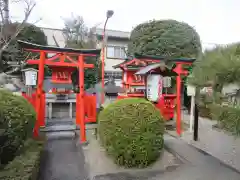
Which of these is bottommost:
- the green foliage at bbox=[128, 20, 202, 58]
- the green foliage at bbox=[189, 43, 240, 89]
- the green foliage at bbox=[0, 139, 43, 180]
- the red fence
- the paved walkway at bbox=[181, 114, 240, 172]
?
the paved walkway at bbox=[181, 114, 240, 172]

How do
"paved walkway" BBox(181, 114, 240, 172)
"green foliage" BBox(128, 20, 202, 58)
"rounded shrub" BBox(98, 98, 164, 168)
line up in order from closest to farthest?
1. "rounded shrub" BBox(98, 98, 164, 168)
2. "paved walkway" BBox(181, 114, 240, 172)
3. "green foliage" BBox(128, 20, 202, 58)

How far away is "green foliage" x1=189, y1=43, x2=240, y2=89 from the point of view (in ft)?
8.02

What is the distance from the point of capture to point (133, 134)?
3781mm

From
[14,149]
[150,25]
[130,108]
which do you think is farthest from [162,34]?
[14,149]

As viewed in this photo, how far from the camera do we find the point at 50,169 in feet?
12.7

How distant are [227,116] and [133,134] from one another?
1809 mm

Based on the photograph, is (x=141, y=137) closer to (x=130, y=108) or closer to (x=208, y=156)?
(x=130, y=108)

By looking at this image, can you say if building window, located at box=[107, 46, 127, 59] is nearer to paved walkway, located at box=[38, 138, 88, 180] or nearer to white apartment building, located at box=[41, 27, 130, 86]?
white apartment building, located at box=[41, 27, 130, 86]

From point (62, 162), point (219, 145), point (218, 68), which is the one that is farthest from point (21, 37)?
point (218, 68)

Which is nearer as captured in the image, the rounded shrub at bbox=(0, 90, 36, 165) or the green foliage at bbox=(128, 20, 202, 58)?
the rounded shrub at bbox=(0, 90, 36, 165)

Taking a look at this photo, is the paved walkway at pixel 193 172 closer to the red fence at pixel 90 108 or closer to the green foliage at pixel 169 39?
the red fence at pixel 90 108

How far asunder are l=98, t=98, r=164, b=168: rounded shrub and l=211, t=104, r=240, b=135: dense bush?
4.85 ft

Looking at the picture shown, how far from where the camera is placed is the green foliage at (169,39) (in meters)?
11.3

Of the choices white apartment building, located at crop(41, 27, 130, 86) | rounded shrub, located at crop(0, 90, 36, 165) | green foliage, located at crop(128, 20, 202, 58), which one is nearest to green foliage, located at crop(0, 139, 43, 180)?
rounded shrub, located at crop(0, 90, 36, 165)
